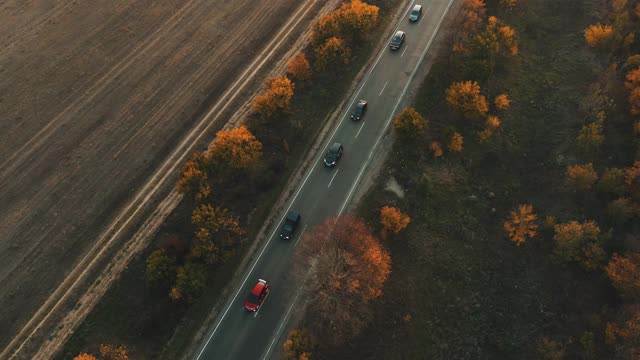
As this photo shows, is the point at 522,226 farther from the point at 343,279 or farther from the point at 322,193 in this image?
the point at 322,193

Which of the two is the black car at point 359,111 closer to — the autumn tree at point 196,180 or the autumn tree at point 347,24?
the autumn tree at point 347,24

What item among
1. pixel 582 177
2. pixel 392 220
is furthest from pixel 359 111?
pixel 582 177

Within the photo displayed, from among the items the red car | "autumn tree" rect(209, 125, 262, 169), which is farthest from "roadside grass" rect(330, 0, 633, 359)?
"autumn tree" rect(209, 125, 262, 169)

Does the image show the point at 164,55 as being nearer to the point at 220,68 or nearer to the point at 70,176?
the point at 220,68

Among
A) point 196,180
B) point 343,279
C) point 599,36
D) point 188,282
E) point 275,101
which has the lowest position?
point 188,282

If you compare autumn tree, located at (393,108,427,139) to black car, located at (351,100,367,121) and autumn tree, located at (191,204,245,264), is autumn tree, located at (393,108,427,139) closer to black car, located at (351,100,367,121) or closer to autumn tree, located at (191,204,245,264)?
black car, located at (351,100,367,121)

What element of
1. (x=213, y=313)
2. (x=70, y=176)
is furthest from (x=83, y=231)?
(x=213, y=313)
